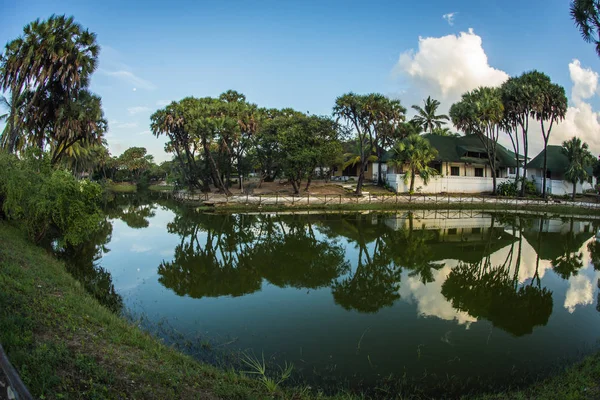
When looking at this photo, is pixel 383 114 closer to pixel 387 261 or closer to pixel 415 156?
pixel 415 156

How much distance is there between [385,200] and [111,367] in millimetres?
36522

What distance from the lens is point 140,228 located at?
1072 inches

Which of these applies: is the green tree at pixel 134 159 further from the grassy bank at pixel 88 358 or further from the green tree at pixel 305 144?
the grassy bank at pixel 88 358

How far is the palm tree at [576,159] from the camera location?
46594 mm

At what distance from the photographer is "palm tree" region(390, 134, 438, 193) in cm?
4325

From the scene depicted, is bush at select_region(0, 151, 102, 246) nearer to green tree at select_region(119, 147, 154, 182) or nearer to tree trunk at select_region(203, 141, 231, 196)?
tree trunk at select_region(203, 141, 231, 196)

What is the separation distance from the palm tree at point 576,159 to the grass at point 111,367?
4917 centimetres

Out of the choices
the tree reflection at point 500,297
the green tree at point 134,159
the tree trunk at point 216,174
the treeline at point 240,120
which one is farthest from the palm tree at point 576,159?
the green tree at point 134,159

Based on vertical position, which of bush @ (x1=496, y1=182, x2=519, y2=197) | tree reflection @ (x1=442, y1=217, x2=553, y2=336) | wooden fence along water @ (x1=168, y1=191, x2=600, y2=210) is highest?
bush @ (x1=496, y1=182, x2=519, y2=197)

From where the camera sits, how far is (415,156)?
142 ft

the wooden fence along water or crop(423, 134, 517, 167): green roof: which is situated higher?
crop(423, 134, 517, 167): green roof

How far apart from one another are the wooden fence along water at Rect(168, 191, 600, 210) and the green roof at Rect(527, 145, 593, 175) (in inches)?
443

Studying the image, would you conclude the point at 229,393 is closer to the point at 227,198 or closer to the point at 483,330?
the point at 483,330

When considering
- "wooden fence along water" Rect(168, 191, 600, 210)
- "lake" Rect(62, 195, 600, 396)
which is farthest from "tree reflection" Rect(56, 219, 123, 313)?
"wooden fence along water" Rect(168, 191, 600, 210)
